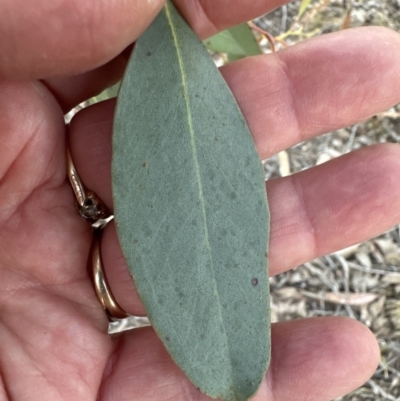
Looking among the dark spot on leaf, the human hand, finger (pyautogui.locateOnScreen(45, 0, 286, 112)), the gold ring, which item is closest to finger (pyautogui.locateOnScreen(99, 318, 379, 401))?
the human hand

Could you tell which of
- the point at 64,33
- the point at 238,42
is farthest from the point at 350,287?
the point at 64,33

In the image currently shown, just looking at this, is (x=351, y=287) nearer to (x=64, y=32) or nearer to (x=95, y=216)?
(x=95, y=216)

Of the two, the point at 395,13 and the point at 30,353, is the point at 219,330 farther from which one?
the point at 395,13

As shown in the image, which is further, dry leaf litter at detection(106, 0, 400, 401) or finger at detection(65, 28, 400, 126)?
dry leaf litter at detection(106, 0, 400, 401)

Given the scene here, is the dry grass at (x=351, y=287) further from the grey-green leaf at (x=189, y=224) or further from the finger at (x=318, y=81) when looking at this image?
the grey-green leaf at (x=189, y=224)

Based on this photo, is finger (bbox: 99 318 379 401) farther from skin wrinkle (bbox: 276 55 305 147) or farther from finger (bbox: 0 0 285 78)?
finger (bbox: 0 0 285 78)

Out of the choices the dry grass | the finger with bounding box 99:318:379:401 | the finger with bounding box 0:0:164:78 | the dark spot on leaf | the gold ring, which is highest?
the finger with bounding box 0:0:164:78

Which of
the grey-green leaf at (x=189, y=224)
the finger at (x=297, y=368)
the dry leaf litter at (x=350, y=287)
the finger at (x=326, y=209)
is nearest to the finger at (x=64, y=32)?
the grey-green leaf at (x=189, y=224)
